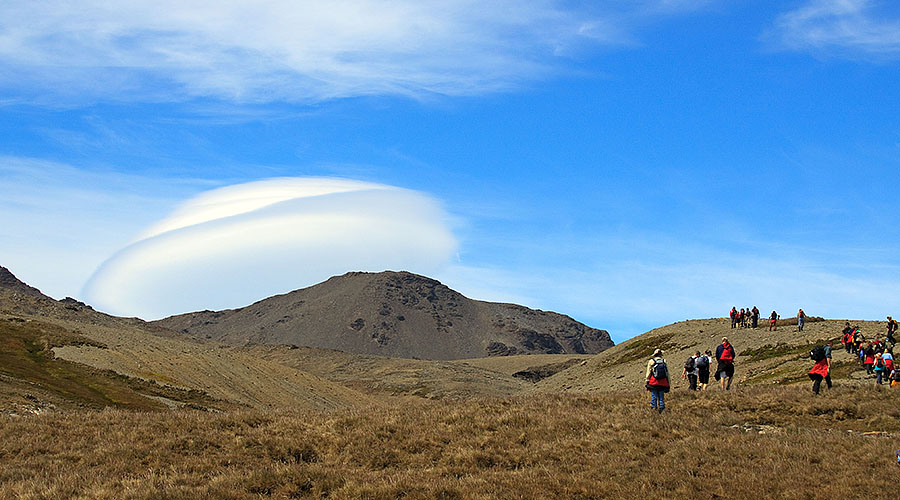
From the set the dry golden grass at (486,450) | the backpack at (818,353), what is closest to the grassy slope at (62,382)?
the dry golden grass at (486,450)

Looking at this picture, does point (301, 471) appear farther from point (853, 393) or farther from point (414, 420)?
point (853, 393)

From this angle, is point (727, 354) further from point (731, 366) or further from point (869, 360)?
point (869, 360)

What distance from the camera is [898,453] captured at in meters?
13.9

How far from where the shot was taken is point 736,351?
49.5m

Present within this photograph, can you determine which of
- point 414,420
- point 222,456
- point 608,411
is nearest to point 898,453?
point 608,411

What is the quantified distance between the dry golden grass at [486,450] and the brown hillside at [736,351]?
12029 mm

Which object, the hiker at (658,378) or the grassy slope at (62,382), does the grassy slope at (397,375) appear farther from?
the hiker at (658,378)

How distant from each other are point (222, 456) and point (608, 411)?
1121cm

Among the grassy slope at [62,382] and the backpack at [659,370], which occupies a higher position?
the backpack at [659,370]

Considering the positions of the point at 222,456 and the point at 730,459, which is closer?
the point at 730,459

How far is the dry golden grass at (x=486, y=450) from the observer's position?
13.1 metres

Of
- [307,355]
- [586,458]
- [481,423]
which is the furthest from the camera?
[307,355]

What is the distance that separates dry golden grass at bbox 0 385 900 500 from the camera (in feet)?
43.1

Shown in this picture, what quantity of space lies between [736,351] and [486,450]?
37.9m
